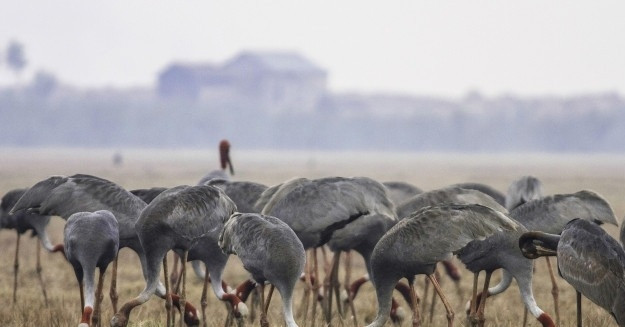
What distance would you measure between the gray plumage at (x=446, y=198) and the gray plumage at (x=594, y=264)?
2359mm

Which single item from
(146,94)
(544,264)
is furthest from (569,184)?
(146,94)

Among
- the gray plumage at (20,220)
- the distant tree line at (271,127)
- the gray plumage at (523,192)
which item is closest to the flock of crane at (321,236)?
the gray plumage at (523,192)

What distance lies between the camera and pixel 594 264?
6758mm

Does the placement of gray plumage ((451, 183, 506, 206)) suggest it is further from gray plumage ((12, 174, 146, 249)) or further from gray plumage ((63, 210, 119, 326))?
gray plumage ((63, 210, 119, 326))

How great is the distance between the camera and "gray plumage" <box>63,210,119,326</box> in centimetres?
766

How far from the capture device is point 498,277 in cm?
1350

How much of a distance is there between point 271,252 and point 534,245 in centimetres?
217

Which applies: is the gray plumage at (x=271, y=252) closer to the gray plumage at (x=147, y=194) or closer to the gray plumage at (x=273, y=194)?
the gray plumage at (x=273, y=194)

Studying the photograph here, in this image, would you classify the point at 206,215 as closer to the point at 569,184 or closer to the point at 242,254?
the point at 242,254

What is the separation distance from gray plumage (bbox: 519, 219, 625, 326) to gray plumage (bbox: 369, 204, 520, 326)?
83 centimetres

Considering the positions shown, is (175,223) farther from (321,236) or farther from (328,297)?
(328,297)

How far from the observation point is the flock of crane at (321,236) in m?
7.37

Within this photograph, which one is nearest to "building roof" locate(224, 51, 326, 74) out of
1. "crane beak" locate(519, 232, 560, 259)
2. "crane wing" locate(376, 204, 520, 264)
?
"crane wing" locate(376, 204, 520, 264)

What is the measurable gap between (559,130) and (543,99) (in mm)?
35684
